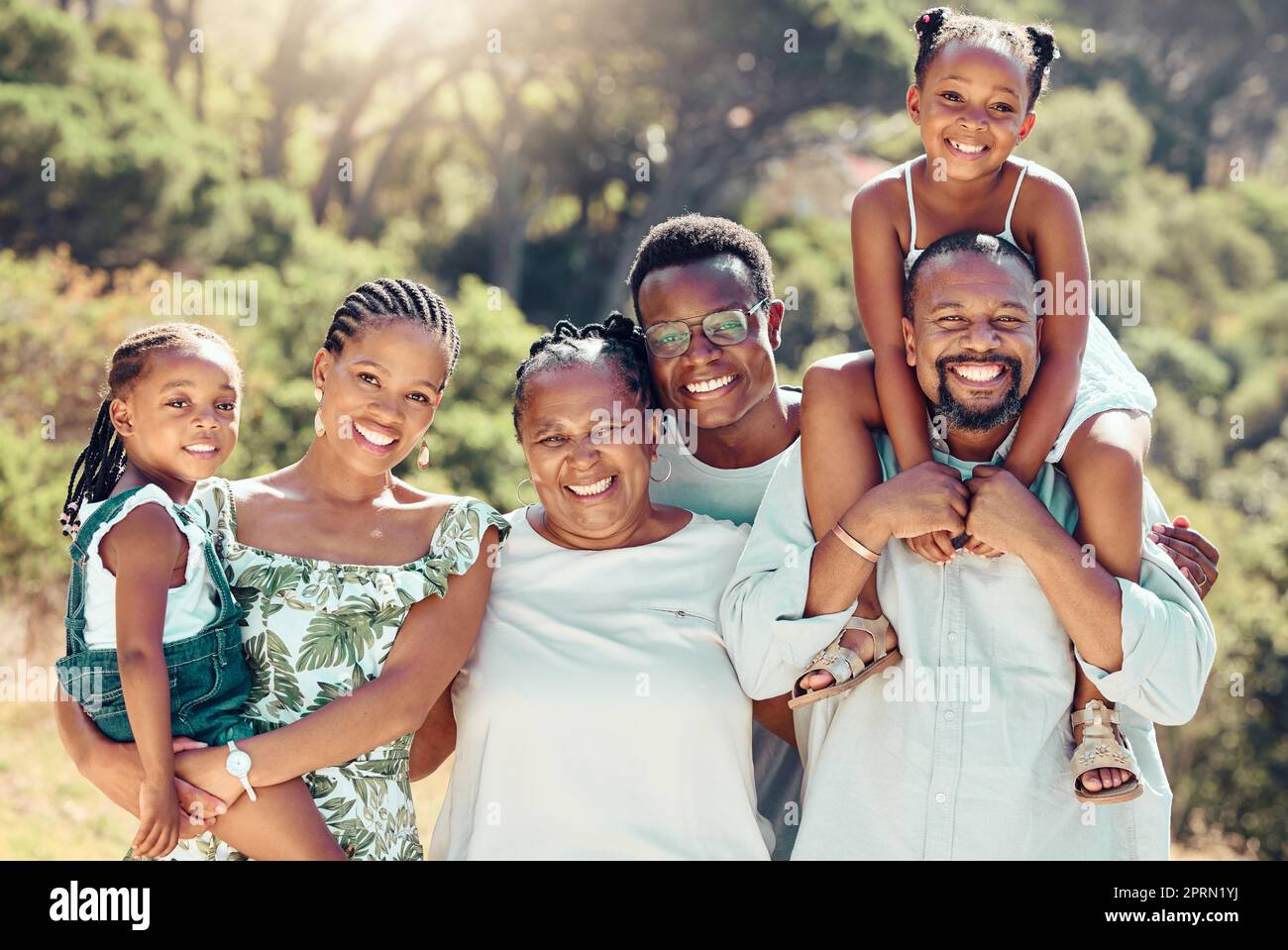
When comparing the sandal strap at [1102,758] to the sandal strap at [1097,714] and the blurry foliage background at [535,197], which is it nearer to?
the sandal strap at [1097,714]

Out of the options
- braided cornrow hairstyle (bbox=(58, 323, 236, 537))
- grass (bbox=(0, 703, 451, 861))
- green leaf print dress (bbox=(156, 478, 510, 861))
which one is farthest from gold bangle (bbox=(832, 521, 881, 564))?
grass (bbox=(0, 703, 451, 861))

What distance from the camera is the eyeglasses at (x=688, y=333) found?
12.7ft

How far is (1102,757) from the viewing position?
10.4 ft

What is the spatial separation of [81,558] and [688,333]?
66.2 inches

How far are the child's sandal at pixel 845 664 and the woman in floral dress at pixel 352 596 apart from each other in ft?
2.65

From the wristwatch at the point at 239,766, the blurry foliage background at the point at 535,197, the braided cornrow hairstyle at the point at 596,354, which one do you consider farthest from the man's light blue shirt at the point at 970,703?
the blurry foliage background at the point at 535,197

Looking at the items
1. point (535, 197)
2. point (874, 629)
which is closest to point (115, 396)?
point (874, 629)

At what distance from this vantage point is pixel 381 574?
330 cm

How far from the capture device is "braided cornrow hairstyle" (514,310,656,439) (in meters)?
3.58

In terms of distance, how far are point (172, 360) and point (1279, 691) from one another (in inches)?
429

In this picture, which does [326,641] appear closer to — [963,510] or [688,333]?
[688,333]

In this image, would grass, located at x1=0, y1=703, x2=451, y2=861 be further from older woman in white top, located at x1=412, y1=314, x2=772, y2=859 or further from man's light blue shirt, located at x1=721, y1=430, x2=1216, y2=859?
man's light blue shirt, located at x1=721, y1=430, x2=1216, y2=859

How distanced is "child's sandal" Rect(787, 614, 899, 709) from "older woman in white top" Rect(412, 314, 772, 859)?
175 mm

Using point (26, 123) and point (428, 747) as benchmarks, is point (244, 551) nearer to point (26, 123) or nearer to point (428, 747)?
point (428, 747)
